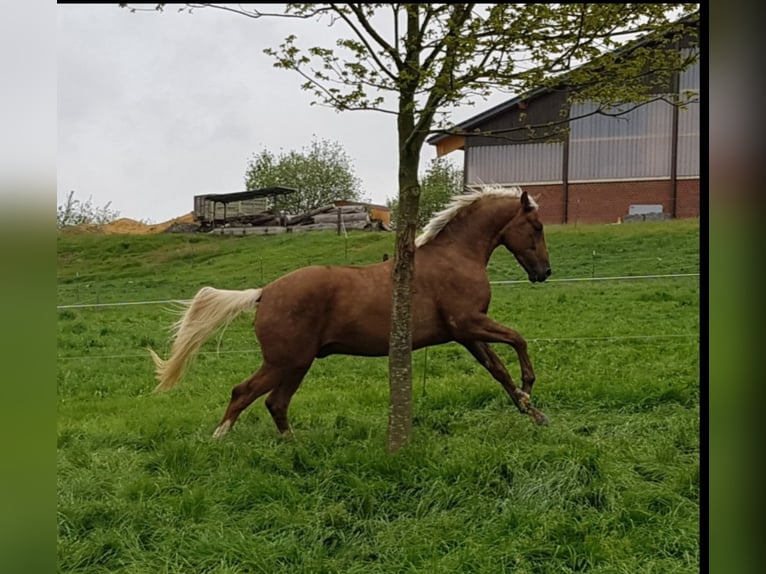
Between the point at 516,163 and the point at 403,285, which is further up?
the point at 516,163

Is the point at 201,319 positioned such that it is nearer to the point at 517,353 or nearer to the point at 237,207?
the point at 237,207

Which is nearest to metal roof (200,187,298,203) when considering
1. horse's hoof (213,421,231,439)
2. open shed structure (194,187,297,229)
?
open shed structure (194,187,297,229)

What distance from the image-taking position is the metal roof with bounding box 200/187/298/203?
2.18 m

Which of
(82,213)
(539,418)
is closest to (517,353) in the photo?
(539,418)

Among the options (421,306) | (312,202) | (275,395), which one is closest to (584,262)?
(421,306)

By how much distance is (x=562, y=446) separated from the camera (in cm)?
208

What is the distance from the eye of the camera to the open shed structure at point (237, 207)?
7.16 feet

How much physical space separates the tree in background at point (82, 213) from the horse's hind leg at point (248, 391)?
2.36ft

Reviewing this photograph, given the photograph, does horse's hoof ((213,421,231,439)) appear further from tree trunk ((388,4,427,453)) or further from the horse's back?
tree trunk ((388,4,427,453))

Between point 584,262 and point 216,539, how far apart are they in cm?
157

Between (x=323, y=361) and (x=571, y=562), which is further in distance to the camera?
(x=323, y=361)

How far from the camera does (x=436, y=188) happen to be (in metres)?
2.29

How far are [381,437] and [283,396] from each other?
38cm
